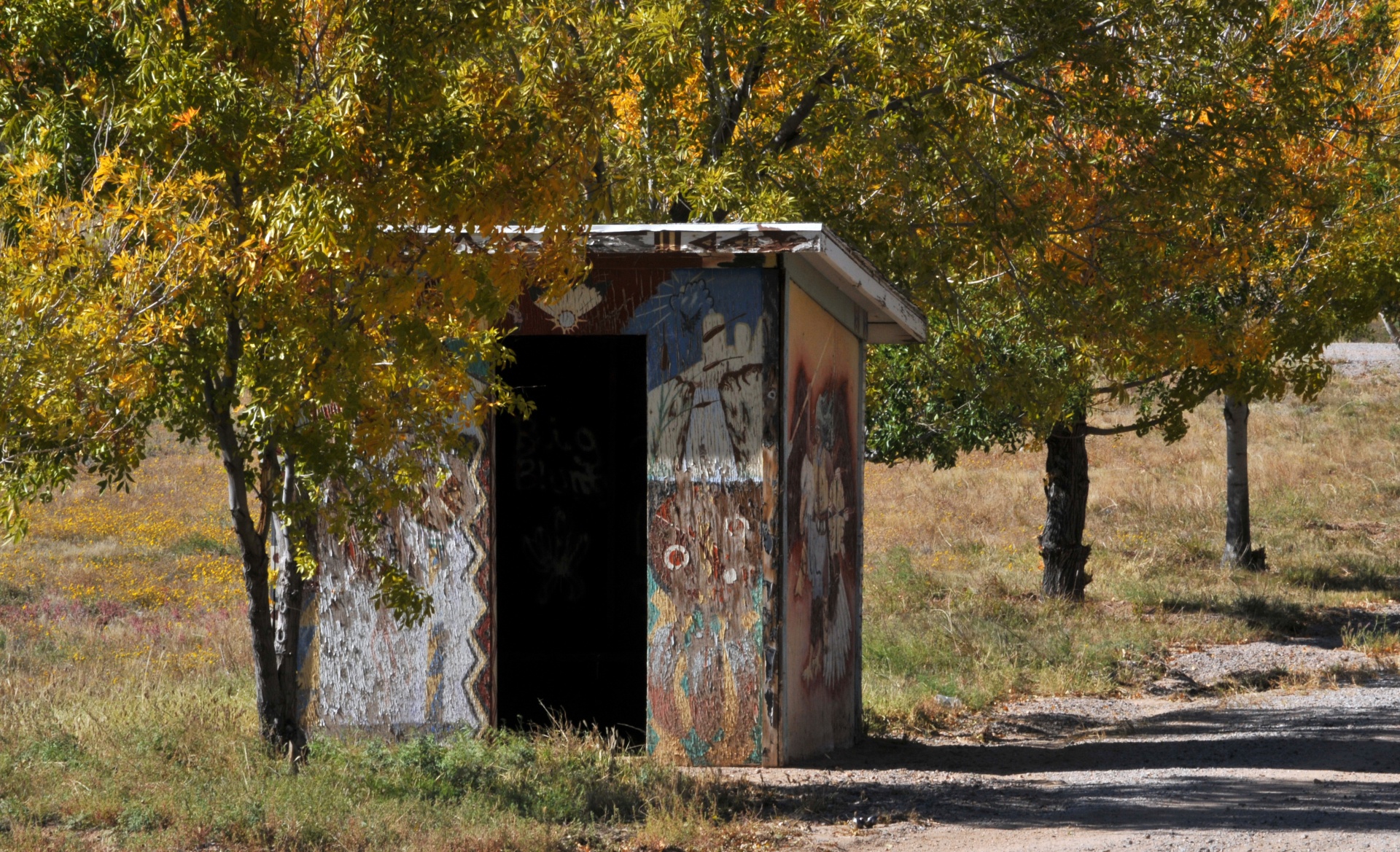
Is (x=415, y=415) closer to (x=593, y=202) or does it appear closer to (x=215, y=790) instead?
(x=593, y=202)

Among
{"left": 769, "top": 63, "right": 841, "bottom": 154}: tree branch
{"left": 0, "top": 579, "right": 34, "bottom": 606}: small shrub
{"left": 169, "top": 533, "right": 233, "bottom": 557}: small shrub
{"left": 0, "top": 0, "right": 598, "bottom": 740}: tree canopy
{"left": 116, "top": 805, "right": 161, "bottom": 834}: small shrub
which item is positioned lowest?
{"left": 116, "top": 805, "right": 161, "bottom": 834}: small shrub

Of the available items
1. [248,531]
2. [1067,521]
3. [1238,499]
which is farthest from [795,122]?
[1238,499]

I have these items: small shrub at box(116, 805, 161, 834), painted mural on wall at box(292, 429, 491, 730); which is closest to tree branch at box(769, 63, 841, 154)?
painted mural on wall at box(292, 429, 491, 730)

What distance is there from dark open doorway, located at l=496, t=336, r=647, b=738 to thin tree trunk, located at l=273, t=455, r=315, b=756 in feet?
12.4

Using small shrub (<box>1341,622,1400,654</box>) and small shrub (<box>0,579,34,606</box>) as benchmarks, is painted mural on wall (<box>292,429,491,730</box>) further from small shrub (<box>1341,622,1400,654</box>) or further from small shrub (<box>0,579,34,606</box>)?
small shrub (<box>1341,622,1400,654</box>)

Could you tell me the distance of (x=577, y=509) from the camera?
10898 millimetres

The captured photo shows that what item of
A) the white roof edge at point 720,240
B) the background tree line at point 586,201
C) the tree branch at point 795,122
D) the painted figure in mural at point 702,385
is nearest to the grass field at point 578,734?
the background tree line at point 586,201

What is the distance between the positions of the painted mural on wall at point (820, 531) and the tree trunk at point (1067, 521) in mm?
6315

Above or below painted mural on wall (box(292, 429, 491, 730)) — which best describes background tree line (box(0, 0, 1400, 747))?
above

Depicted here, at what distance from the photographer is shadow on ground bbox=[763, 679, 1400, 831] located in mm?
6562

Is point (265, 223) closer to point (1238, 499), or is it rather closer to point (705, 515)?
point (705, 515)

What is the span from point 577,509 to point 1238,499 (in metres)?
9.65

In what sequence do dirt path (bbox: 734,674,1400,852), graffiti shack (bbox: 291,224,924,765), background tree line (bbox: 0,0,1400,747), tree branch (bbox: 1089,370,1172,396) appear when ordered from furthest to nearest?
tree branch (bbox: 1089,370,1172,396) < graffiti shack (bbox: 291,224,924,765) < dirt path (bbox: 734,674,1400,852) < background tree line (bbox: 0,0,1400,747)

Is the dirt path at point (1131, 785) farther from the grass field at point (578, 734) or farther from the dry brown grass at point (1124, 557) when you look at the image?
the dry brown grass at point (1124, 557)
